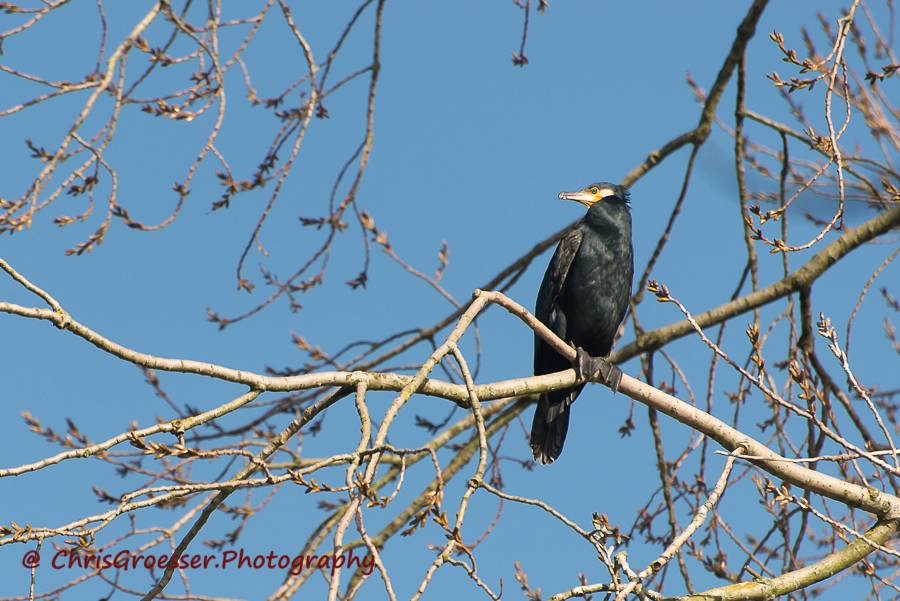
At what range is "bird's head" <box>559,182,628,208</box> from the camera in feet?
16.9

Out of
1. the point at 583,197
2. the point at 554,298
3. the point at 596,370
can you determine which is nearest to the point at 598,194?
the point at 583,197

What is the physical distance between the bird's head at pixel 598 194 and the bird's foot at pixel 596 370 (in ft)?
4.37

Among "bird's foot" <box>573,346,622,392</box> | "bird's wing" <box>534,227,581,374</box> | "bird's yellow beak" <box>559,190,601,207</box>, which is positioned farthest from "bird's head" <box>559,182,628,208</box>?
"bird's foot" <box>573,346,622,392</box>

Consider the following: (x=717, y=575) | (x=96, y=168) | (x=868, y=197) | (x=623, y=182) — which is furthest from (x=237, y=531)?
(x=868, y=197)

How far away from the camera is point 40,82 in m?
3.31

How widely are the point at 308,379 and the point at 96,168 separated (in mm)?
1392

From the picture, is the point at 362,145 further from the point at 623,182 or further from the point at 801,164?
the point at 801,164

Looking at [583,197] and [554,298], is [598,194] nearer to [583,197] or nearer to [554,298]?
[583,197]

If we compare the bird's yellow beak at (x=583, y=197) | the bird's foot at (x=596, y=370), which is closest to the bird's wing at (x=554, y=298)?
the bird's yellow beak at (x=583, y=197)

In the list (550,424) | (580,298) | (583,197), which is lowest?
(550,424)

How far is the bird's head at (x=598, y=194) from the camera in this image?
5.14m

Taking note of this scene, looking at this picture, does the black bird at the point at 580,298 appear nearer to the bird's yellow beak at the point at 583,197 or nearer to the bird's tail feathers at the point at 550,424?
the bird's tail feathers at the point at 550,424

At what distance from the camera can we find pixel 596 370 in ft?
13.0

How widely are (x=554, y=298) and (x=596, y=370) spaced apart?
0.89 metres
